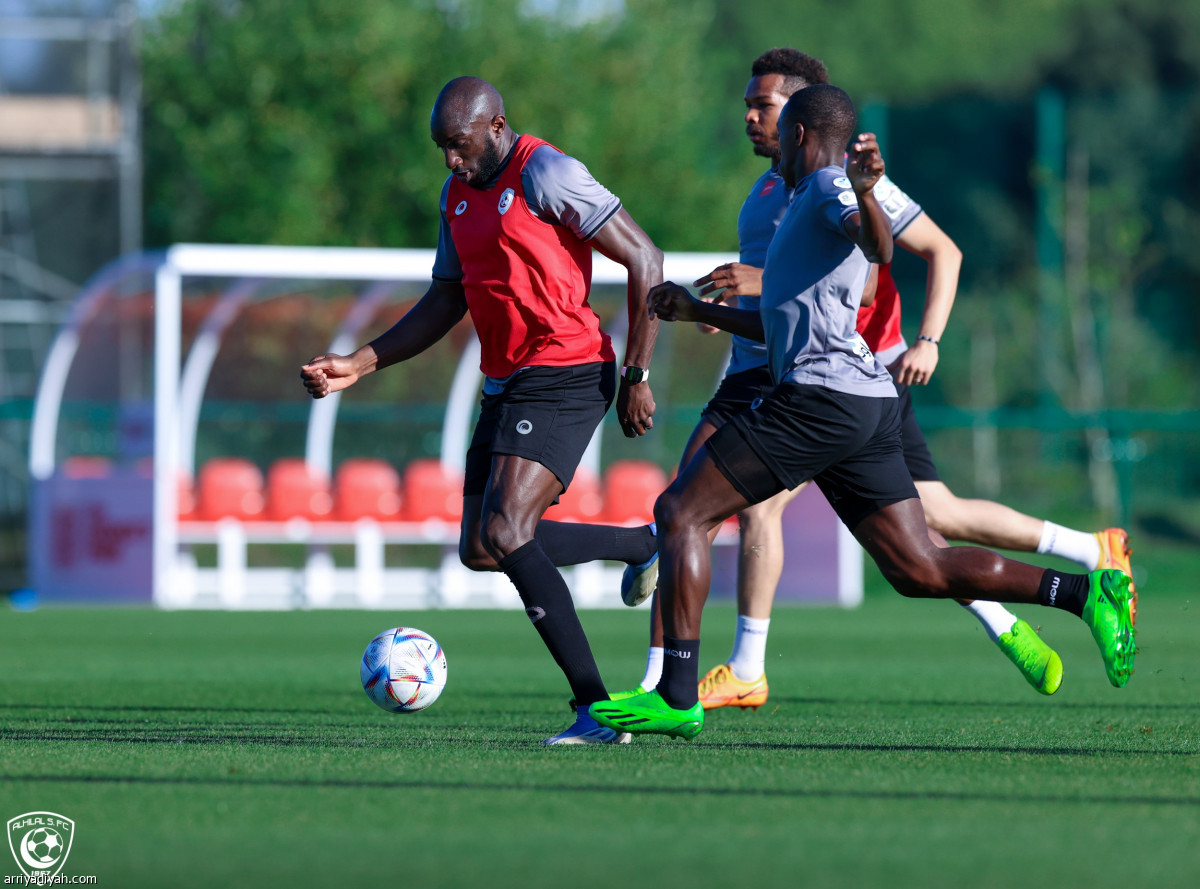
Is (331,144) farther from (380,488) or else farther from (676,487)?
(676,487)

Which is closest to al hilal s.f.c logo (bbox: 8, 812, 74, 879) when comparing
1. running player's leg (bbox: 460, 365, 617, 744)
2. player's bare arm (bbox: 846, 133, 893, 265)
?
running player's leg (bbox: 460, 365, 617, 744)

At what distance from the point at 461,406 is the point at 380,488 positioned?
130 cm

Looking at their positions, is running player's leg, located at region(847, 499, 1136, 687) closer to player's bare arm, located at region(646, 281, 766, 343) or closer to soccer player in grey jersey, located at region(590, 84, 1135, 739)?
soccer player in grey jersey, located at region(590, 84, 1135, 739)

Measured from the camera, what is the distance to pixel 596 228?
6164 millimetres

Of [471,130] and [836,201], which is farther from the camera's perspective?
[471,130]

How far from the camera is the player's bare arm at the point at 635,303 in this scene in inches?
243

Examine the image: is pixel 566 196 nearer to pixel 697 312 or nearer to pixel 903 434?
pixel 697 312

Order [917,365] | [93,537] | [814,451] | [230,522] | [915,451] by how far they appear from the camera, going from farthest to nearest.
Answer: [230,522] → [93,537] → [915,451] → [917,365] → [814,451]

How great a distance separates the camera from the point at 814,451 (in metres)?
5.60

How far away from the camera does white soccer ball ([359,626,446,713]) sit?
6.61m

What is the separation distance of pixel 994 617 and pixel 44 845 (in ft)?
13.4

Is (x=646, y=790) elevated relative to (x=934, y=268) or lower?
lower

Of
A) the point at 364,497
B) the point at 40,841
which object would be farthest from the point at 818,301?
the point at 364,497

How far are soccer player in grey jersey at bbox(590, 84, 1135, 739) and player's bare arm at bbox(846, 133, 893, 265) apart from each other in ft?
0.30
